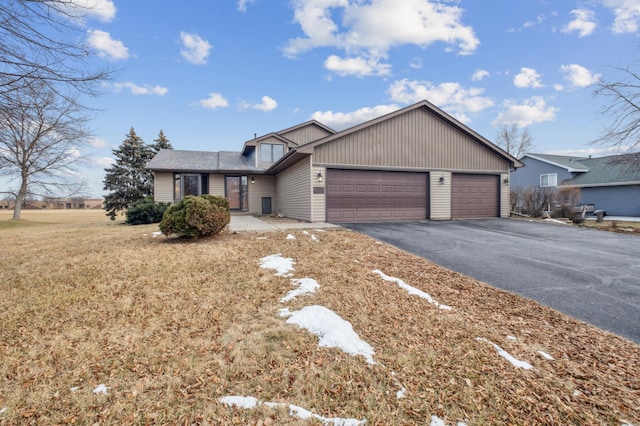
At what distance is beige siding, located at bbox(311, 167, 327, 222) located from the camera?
1123 centimetres

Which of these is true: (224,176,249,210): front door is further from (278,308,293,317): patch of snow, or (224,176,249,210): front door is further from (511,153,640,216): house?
(511,153,640,216): house

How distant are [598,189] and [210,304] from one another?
27409mm

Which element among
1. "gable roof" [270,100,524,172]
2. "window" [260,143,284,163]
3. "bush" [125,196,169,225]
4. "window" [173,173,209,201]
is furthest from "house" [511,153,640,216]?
"bush" [125,196,169,225]

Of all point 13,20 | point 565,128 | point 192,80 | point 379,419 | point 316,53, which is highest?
point 316,53

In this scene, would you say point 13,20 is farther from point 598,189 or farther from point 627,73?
A: point 598,189

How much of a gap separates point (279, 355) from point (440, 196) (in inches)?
474

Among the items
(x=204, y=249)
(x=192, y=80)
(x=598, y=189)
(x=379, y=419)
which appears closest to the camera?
(x=379, y=419)

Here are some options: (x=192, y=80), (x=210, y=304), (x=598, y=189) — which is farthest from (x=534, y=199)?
(x=192, y=80)

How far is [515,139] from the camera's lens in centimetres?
3266

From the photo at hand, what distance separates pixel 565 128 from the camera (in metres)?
17.0

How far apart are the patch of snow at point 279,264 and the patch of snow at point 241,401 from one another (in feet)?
8.68

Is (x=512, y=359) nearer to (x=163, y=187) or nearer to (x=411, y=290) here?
(x=411, y=290)

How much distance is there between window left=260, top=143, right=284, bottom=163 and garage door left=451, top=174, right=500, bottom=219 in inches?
403

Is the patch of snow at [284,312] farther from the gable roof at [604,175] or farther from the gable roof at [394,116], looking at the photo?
the gable roof at [604,175]
